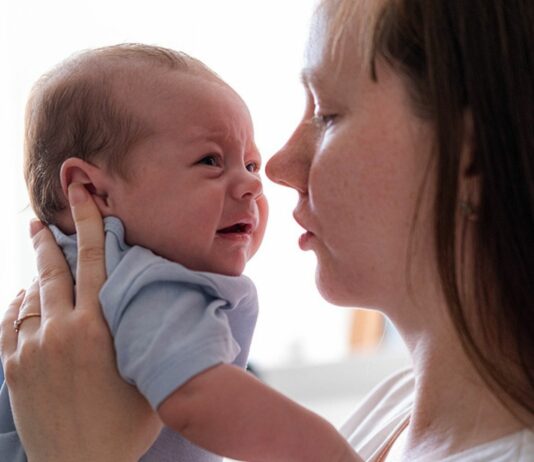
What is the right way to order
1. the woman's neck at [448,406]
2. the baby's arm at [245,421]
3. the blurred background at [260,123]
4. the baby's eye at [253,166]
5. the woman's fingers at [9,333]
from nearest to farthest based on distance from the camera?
1. the baby's arm at [245,421]
2. the woman's neck at [448,406]
3. the woman's fingers at [9,333]
4. the baby's eye at [253,166]
5. the blurred background at [260,123]

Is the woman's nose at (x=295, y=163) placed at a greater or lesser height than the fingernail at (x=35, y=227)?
greater

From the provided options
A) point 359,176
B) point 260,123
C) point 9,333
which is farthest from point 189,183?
point 260,123

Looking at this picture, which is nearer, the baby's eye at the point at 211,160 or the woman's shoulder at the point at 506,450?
the woman's shoulder at the point at 506,450

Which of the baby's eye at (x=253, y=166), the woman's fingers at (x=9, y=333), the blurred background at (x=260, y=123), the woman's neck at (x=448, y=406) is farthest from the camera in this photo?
the blurred background at (x=260, y=123)

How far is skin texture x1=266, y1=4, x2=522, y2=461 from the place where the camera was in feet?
3.80

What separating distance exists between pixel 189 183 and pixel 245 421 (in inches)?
13.3

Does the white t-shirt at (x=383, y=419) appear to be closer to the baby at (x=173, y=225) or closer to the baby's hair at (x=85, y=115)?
the baby at (x=173, y=225)

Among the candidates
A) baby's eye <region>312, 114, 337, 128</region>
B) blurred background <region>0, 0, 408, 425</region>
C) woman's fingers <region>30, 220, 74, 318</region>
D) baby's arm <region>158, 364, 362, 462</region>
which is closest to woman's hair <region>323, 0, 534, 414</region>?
baby's eye <region>312, 114, 337, 128</region>

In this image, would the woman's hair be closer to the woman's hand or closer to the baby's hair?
the baby's hair

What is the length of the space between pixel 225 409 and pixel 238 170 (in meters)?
0.38

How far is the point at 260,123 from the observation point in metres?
2.65

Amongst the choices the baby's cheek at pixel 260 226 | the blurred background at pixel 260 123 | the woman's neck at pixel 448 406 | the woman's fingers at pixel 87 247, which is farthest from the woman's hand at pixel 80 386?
the blurred background at pixel 260 123

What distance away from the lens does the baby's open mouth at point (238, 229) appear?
1.27 metres

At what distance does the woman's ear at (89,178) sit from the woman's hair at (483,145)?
15.2 inches
